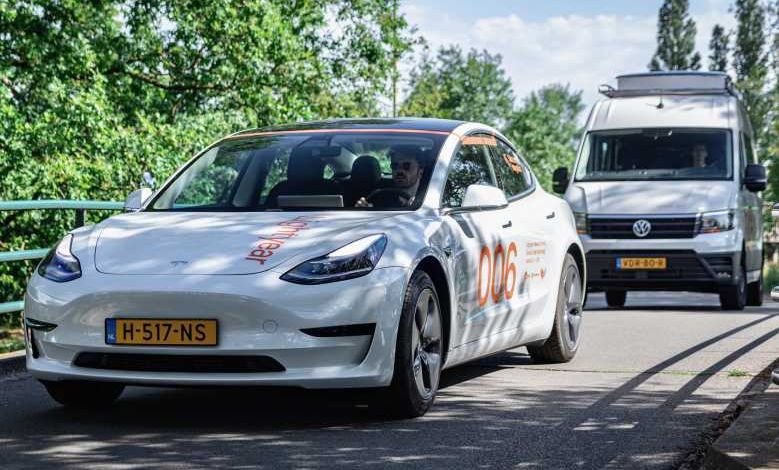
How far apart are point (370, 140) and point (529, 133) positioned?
7448 cm

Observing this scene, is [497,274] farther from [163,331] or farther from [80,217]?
[80,217]

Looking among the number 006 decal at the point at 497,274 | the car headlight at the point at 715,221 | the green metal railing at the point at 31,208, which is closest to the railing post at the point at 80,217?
the green metal railing at the point at 31,208

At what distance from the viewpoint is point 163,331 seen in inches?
248

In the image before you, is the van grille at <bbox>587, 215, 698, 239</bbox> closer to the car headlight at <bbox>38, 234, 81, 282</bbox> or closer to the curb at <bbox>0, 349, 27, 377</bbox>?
the curb at <bbox>0, 349, 27, 377</bbox>

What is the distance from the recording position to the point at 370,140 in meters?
7.87

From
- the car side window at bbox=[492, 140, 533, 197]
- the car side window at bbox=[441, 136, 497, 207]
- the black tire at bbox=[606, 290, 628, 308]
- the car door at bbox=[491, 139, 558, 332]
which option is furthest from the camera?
the black tire at bbox=[606, 290, 628, 308]

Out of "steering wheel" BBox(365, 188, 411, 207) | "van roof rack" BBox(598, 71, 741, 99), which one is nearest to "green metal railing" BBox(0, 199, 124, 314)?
"steering wheel" BBox(365, 188, 411, 207)

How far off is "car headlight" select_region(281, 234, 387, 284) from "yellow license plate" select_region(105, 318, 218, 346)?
43cm

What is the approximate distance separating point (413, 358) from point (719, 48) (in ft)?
299

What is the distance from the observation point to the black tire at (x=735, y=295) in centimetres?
1551

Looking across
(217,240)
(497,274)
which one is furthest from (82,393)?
(497,274)

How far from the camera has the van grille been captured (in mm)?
15312

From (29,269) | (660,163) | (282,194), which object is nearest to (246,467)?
(282,194)

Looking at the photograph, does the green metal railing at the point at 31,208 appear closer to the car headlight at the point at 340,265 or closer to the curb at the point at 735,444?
the car headlight at the point at 340,265
